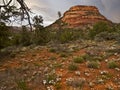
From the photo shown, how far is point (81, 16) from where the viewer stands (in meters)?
148

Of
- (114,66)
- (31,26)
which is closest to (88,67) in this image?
(114,66)

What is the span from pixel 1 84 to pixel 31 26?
9.72 feet

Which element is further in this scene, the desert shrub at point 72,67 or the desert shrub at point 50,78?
the desert shrub at point 72,67

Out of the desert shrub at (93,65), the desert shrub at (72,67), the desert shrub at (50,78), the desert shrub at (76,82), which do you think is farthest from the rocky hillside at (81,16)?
the desert shrub at (76,82)

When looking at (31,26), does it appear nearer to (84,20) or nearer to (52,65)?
(52,65)

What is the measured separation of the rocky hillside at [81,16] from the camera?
138 metres

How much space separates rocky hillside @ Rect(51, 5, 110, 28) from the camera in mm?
138250

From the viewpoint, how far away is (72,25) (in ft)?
446

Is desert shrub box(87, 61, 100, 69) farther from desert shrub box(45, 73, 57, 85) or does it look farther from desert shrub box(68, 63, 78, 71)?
desert shrub box(45, 73, 57, 85)

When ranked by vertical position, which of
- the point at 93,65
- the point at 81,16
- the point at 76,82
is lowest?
the point at 76,82

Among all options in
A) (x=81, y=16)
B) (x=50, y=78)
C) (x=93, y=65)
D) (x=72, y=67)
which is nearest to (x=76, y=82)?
(x=50, y=78)

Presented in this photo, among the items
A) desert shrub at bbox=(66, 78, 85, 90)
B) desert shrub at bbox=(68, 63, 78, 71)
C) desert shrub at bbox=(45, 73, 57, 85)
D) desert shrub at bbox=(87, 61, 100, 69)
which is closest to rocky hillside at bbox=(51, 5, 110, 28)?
desert shrub at bbox=(87, 61, 100, 69)

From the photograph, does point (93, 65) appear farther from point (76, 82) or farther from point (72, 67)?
point (76, 82)

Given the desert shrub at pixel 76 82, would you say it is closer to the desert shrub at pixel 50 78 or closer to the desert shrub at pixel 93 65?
the desert shrub at pixel 50 78
